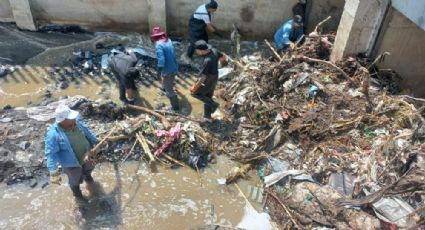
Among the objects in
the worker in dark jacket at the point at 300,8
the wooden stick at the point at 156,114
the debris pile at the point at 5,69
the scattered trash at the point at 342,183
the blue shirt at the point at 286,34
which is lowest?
the scattered trash at the point at 342,183

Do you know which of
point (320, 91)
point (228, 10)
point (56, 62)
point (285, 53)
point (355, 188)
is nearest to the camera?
point (355, 188)

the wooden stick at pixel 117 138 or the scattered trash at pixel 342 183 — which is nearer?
the scattered trash at pixel 342 183

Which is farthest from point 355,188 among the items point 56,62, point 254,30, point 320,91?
point 56,62

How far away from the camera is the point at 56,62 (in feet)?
29.6

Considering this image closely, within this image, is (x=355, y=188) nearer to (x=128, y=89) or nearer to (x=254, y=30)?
(x=128, y=89)

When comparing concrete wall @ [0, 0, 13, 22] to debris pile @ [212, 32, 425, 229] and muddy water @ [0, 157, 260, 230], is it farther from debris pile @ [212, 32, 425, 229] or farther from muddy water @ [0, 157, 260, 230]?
debris pile @ [212, 32, 425, 229]

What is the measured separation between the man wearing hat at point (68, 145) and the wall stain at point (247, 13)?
19.1 ft

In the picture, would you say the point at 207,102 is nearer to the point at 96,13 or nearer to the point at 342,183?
the point at 342,183

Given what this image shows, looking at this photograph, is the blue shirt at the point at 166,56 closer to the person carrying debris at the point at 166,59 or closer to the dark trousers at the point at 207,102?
the person carrying debris at the point at 166,59

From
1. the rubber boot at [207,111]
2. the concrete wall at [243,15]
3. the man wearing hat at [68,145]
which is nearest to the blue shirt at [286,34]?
the concrete wall at [243,15]

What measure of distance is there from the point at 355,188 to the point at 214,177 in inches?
87.1

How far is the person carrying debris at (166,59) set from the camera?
7.20 m

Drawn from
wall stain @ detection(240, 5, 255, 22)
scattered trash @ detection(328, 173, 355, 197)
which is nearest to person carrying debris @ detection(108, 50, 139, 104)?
wall stain @ detection(240, 5, 255, 22)

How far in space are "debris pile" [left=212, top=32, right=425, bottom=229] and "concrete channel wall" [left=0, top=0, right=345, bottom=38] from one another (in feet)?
→ 6.01
